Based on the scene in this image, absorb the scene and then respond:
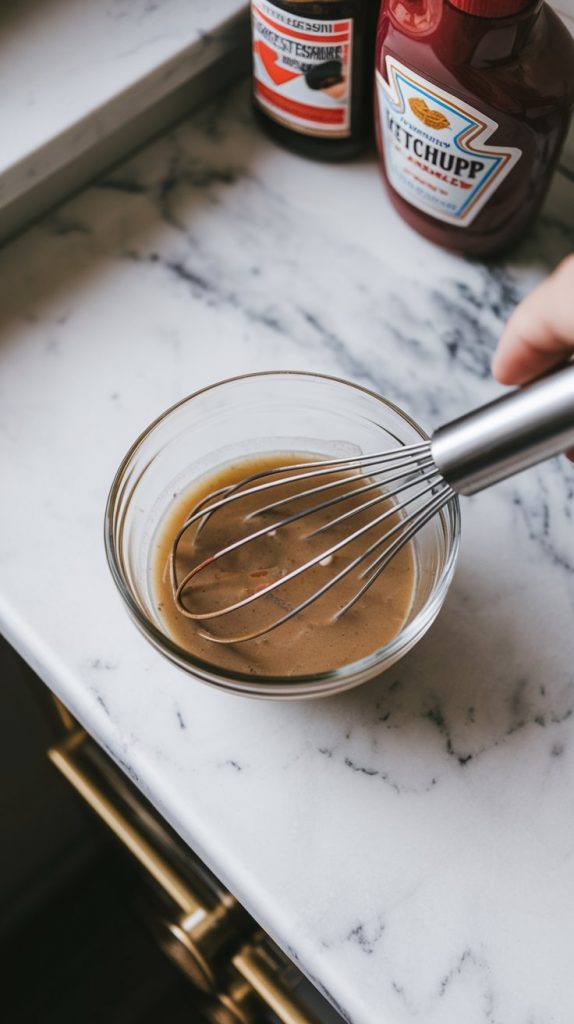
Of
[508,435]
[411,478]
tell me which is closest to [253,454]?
[411,478]

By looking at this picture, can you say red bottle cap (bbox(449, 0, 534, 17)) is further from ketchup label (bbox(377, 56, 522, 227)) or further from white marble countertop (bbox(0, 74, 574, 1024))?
white marble countertop (bbox(0, 74, 574, 1024))

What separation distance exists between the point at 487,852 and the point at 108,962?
0.71 meters

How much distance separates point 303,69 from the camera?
0.68m

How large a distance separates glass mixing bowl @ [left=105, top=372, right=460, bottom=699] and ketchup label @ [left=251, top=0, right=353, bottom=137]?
0.72 ft

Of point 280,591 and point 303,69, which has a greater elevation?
point 303,69

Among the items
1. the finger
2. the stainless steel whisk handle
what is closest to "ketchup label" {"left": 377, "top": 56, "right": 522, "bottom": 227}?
the finger

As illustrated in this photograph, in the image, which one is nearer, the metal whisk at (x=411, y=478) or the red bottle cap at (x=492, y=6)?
the metal whisk at (x=411, y=478)

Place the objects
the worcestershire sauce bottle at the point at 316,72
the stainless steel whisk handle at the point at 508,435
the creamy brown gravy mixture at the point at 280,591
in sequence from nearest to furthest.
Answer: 1. the stainless steel whisk handle at the point at 508,435
2. the creamy brown gravy mixture at the point at 280,591
3. the worcestershire sauce bottle at the point at 316,72

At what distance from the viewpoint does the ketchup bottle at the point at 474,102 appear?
0.57 m

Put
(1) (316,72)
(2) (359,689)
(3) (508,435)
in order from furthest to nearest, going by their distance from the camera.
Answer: (1) (316,72)
(2) (359,689)
(3) (508,435)

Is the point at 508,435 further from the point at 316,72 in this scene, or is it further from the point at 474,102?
the point at 316,72

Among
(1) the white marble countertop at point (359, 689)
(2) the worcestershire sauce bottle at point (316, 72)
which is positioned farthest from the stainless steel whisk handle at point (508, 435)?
(2) the worcestershire sauce bottle at point (316, 72)

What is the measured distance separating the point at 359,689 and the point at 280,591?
2.9 inches

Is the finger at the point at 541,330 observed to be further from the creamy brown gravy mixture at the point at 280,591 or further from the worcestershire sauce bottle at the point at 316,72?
the worcestershire sauce bottle at the point at 316,72
